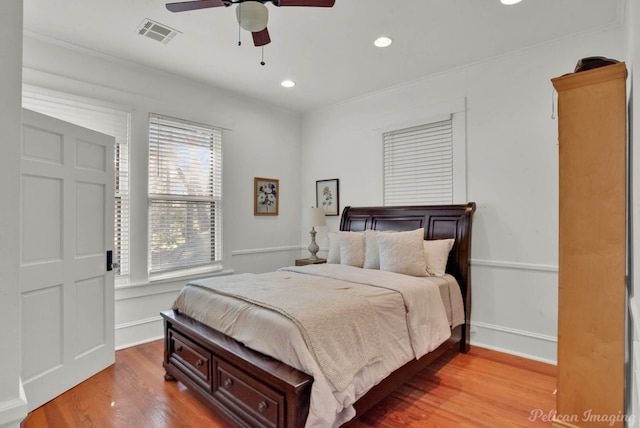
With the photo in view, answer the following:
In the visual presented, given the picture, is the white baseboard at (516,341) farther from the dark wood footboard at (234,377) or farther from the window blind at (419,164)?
the dark wood footboard at (234,377)

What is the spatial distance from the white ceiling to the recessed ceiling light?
0.23 ft

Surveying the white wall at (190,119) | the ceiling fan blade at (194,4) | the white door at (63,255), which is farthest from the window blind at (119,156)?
the ceiling fan blade at (194,4)

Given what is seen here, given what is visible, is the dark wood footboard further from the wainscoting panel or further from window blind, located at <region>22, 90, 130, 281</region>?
the wainscoting panel

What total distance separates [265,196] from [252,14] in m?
3.00

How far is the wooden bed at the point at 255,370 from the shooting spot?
5.67ft

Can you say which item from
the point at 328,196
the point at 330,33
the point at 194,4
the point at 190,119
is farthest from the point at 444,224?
the point at 190,119

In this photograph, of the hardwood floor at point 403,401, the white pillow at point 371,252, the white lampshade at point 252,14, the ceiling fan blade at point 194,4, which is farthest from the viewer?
the white pillow at point 371,252

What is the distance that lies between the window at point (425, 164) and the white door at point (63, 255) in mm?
3040

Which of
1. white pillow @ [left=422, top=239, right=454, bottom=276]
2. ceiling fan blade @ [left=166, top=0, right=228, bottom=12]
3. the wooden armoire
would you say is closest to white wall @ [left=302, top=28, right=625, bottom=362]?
white pillow @ [left=422, top=239, right=454, bottom=276]

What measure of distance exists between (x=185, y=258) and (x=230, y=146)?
5.01ft

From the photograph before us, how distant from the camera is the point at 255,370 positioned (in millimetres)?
1870

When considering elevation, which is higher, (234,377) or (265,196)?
A: (265,196)

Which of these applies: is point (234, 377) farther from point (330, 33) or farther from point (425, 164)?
point (425, 164)

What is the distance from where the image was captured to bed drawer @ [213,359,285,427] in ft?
5.82
